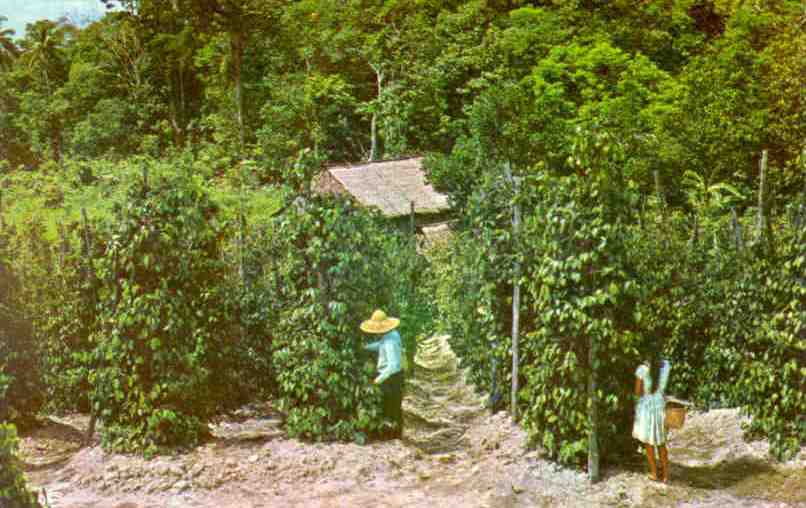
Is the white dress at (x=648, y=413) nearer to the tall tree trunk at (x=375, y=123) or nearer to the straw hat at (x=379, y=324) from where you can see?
the straw hat at (x=379, y=324)

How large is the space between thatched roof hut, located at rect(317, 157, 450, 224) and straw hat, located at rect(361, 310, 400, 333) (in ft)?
45.7

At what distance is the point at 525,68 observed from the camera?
33.1m

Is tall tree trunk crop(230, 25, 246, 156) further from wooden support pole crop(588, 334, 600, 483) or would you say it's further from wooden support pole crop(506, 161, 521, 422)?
wooden support pole crop(588, 334, 600, 483)

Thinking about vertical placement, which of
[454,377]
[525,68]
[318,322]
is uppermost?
[525,68]

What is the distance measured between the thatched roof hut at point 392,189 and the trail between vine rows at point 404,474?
44.8ft

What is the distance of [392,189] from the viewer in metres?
25.1

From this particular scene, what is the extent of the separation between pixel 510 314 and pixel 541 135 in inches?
661

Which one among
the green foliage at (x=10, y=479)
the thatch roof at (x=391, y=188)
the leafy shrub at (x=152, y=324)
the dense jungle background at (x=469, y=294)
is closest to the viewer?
the green foliage at (x=10, y=479)

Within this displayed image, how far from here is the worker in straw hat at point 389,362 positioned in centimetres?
978

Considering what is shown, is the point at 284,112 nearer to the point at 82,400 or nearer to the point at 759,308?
the point at 82,400

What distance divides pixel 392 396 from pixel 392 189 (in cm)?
1529

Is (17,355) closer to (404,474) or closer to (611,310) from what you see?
(404,474)

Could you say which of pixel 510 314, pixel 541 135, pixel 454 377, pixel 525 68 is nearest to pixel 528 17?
pixel 525 68

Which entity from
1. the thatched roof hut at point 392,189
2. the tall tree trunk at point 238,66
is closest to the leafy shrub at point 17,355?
the thatched roof hut at point 392,189
